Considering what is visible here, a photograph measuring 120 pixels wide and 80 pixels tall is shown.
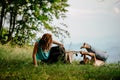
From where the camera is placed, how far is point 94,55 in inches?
508

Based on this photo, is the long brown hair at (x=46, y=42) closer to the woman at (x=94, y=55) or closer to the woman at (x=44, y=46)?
the woman at (x=44, y=46)

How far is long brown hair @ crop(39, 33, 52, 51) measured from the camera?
11.9 m

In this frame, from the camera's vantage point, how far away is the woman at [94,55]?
12.9m

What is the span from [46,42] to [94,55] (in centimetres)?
207

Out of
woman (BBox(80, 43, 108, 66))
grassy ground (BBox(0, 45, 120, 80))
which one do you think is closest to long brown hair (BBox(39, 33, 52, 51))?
grassy ground (BBox(0, 45, 120, 80))

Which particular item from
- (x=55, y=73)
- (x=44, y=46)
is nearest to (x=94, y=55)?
(x=44, y=46)

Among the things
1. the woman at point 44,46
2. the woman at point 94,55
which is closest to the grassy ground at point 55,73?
the woman at point 44,46

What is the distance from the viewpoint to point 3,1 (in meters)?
14.5

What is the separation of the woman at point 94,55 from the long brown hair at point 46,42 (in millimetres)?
1467

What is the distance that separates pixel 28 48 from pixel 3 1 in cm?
535

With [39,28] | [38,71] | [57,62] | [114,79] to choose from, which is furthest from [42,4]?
[114,79]

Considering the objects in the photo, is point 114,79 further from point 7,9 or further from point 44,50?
point 7,9

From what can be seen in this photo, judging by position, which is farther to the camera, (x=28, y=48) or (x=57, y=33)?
(x=28, y=48)

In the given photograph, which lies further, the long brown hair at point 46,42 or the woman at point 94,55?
the woman at point 94,55
